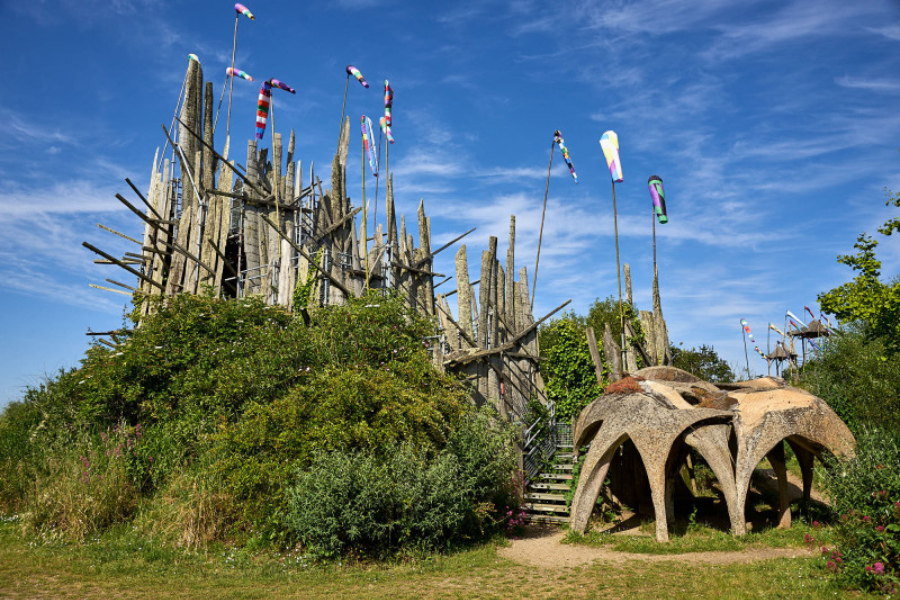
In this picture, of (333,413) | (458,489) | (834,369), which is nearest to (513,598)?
(458,489)

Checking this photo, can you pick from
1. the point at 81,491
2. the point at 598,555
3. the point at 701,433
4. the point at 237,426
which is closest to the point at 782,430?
the point at 701,433

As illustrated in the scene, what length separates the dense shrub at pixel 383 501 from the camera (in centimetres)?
996

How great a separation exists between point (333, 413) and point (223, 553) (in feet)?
9.31

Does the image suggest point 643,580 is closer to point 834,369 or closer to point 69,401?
point 69,401

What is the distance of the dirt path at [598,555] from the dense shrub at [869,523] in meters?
1.67

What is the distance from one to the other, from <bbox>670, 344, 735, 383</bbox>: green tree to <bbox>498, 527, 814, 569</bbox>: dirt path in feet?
86.2

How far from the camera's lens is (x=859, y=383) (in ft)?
68.5

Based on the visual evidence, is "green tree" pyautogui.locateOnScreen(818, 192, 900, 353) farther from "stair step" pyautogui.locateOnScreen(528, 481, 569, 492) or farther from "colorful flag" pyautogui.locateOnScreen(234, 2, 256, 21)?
"colorful flag" pyautogui.locateOnScreen(234, 2, 256, 21)

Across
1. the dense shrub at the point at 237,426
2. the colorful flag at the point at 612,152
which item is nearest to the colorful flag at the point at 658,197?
the colorful flag at the point at 612,152

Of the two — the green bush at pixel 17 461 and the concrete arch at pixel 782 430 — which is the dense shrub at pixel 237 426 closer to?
the green bush at pixel 17 461

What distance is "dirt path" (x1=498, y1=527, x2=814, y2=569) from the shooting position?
10.4 meters

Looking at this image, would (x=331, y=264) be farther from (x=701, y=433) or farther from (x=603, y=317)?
(x=603, y=317)

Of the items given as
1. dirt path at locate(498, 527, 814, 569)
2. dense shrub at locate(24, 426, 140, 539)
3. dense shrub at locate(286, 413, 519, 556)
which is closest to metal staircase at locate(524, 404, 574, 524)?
dirt path at locate(498, 527, 814, 569)

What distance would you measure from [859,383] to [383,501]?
59.0 feet
